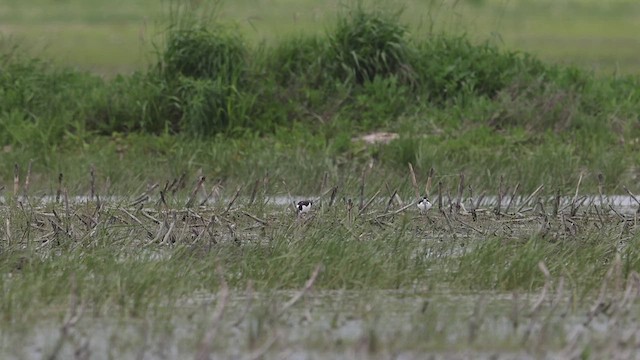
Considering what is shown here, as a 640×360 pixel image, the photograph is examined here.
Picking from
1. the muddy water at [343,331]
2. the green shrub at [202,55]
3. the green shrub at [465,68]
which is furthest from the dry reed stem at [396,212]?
the green shrub at [465,68]

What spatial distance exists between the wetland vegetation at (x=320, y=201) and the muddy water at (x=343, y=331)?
13 mm

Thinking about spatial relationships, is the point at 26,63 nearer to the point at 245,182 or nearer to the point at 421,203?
the point at 245,182

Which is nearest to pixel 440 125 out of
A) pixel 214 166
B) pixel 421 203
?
pixel 214 166

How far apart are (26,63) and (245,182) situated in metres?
2.99

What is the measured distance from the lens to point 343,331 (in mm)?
5348

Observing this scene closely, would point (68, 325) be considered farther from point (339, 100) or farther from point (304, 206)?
point (339, 100)

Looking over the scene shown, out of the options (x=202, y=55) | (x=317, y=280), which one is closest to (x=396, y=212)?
(x=317, y=280)

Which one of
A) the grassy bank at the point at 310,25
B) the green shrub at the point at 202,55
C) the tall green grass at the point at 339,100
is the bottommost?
the grassy bank at the point at 310,25

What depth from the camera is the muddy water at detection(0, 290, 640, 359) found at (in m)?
5.02

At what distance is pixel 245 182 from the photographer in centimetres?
903

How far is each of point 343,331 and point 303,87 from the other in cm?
588

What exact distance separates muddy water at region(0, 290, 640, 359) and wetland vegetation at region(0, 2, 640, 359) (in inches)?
0.5

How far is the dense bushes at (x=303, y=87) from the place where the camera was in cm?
1063

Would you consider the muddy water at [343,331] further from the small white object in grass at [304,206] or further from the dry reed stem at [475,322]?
the small white object in grass at [304,206]
